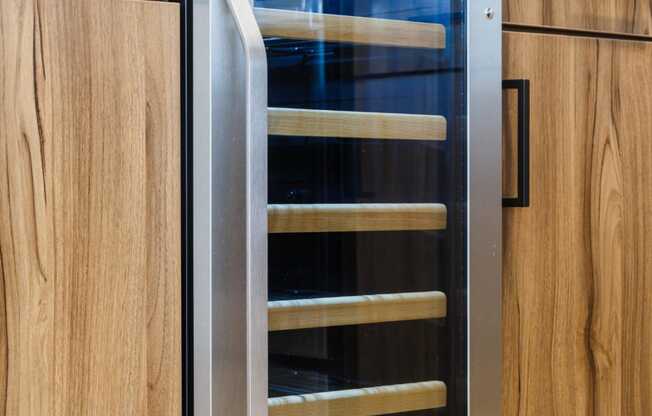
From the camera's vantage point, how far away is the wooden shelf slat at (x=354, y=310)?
122cm

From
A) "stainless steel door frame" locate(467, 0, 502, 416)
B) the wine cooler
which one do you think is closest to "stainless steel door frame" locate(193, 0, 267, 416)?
the wine cooler

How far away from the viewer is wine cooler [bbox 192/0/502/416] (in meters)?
1.13

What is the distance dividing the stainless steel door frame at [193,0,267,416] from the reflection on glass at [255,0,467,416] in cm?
7

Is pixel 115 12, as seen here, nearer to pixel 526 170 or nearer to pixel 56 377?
pixel 56 377

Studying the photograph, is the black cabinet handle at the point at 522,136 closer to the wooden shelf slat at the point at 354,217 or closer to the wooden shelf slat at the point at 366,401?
the wooden shelf slat at the point at 354,217

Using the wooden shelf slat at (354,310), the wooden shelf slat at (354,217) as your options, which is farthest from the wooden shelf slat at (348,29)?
the wooden shelf slat at (354,310)

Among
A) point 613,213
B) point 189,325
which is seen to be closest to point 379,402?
point 189,325

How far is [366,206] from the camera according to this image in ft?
4.28

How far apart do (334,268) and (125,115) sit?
0.36m

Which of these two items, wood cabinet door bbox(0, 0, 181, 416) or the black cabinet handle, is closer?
wood cabinet door bbox(0, 0, 181, 416)

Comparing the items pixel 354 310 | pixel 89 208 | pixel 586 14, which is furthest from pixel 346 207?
pixel 586 14

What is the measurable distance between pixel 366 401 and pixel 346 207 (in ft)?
0.93

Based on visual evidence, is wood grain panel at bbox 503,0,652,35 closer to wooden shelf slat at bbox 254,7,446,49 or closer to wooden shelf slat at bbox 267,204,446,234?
wooden shelf slat at bbox 254,7,446,49

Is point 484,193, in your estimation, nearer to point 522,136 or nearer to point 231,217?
point 522,136
